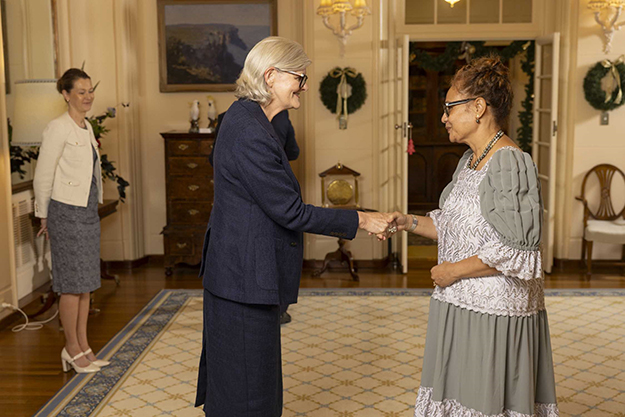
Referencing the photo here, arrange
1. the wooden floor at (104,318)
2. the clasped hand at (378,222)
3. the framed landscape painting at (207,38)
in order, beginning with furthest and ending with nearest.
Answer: the framed landscape painting at (207,38) → the wooden floor at (104,318) → the clasped hand at (378,222)

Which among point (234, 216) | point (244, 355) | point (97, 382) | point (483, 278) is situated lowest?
point (97, 382)

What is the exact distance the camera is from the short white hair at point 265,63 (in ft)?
8.75

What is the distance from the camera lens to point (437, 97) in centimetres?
1180

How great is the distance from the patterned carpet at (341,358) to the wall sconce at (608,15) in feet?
8.59

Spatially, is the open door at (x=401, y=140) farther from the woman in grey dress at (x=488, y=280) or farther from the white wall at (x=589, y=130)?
the woman in grey dress at (x=488, y=280)

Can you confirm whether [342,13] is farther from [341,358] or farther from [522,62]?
[341,358]

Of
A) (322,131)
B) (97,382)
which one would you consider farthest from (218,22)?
(97,382)

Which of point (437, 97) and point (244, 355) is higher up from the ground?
point (437, 97)

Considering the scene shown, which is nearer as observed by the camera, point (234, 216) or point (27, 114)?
point (234, 216)

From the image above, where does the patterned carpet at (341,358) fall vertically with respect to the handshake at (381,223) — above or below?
below

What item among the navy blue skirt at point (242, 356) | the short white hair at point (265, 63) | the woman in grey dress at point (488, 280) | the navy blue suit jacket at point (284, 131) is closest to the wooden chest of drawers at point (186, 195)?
the navy blue suit jacket at point (284, 131)

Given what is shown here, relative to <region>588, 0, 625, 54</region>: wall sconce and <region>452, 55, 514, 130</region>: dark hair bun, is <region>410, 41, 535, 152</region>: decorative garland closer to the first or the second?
<region>588, 0, 625, 54</region>: wall sconce

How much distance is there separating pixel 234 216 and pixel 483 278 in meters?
0.95

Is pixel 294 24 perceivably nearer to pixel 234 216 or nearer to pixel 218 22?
pixel 218 22
